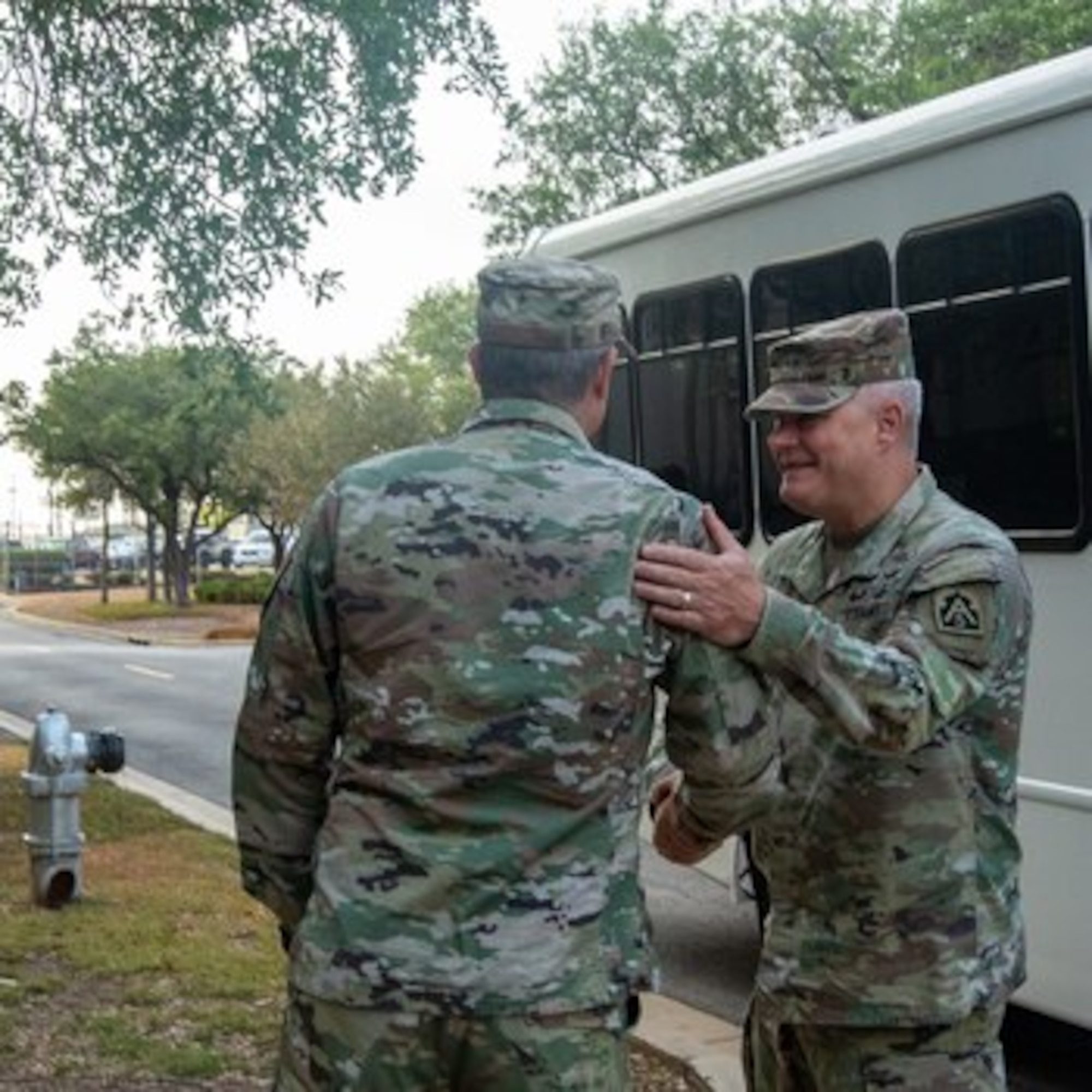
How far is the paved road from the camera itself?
6.19 metres

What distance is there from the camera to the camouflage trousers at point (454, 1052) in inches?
96.7

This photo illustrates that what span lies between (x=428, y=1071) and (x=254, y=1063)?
3.07 metres

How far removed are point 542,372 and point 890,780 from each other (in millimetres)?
840

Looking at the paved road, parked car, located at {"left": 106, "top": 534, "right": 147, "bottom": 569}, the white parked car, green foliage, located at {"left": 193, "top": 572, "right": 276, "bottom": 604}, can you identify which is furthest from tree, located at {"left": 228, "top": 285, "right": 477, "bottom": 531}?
parked car, located at {"left": 106, "top": 534, "right": 147, "bottom": 569}

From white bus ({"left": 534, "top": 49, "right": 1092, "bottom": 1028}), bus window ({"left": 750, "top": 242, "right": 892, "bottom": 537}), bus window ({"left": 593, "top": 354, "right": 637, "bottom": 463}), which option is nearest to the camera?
white bus ({"left": 534, "top": 49, "right": 1092, "bottom": 1028})

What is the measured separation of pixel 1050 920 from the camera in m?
5.18

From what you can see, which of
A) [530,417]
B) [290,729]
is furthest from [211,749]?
[530,417]

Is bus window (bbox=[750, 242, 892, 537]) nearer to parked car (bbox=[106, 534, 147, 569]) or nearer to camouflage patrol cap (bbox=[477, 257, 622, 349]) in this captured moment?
camouflage patrol cap (bbox=[477, 257, 622, 349])

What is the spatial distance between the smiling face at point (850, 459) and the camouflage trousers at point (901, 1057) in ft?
2.57

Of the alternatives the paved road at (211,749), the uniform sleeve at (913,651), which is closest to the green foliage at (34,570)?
the paved road at (211,749)

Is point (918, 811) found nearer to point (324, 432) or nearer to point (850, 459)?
point (850, 459)

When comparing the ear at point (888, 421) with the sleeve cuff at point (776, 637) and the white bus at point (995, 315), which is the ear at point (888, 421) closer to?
the sleeve cuff at point (776, 637)

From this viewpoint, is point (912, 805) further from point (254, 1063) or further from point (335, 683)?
point (254, 1063)

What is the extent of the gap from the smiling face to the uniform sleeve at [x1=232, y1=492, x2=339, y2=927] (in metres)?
0.82
